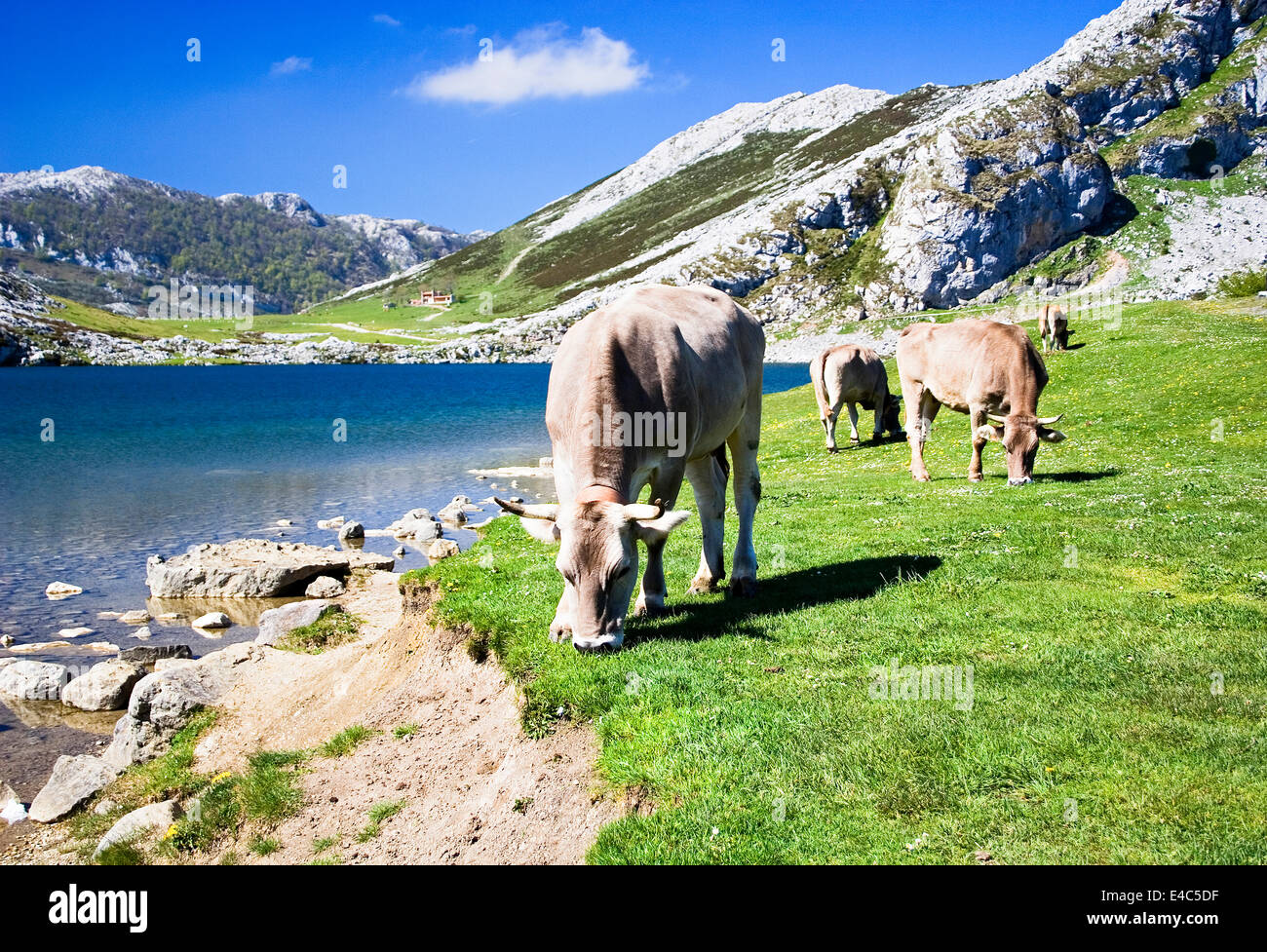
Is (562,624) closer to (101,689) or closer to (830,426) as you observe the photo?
(101,689)

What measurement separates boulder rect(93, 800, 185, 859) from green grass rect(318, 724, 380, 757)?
192cm

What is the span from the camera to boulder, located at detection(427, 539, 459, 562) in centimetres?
2792

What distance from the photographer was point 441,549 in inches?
1128

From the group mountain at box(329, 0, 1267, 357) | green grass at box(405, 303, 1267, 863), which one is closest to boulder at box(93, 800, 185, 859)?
green grass at box(405, 303, 1267, 863)

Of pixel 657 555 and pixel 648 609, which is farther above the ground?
pixel 657 555

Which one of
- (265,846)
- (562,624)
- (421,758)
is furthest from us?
(562,624)

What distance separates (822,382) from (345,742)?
27.5m

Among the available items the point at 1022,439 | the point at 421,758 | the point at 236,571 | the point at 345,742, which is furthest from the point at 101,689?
the point at 1022,439

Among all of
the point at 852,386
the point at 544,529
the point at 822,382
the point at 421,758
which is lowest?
the point at 421,758

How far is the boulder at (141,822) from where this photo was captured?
10.3 meters

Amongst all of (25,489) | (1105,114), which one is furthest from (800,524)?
(1105,114)

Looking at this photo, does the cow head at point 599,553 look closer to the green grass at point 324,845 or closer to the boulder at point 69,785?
the green grass at point 324,845

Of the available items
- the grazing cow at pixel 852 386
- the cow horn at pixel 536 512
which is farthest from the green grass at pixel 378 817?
Result: the grazing cow at pixel 852 386
